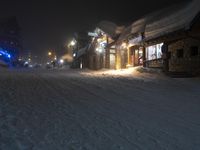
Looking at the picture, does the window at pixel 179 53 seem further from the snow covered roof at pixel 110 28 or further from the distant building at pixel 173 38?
the snow covered roof at pixel 110 28

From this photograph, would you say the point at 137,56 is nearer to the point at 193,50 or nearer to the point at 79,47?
the point at 193,50

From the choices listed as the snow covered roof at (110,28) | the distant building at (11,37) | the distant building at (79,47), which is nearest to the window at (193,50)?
Answer: the snow covered roof at (110,28)

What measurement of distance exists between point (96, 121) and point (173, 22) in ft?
61.4

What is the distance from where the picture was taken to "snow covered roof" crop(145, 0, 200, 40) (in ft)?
76.8

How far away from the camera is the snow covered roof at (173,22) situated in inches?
922

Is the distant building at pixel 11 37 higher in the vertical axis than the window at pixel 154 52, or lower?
higher

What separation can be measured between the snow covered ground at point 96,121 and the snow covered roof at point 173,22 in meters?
10.5

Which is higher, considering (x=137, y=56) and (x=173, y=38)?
(x=173, y=38)

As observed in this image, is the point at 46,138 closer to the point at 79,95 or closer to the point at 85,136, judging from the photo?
the point at 85,136

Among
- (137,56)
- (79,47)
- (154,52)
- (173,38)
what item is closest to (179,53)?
(173,38)

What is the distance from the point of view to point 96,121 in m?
9.16

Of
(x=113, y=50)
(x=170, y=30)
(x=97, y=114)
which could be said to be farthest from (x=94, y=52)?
(x=97, y=114)

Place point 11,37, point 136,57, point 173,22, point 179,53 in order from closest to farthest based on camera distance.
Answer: point 173,22 < point 179,53 < point 136,57 < point 11,37

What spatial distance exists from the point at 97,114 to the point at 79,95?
395 cm
